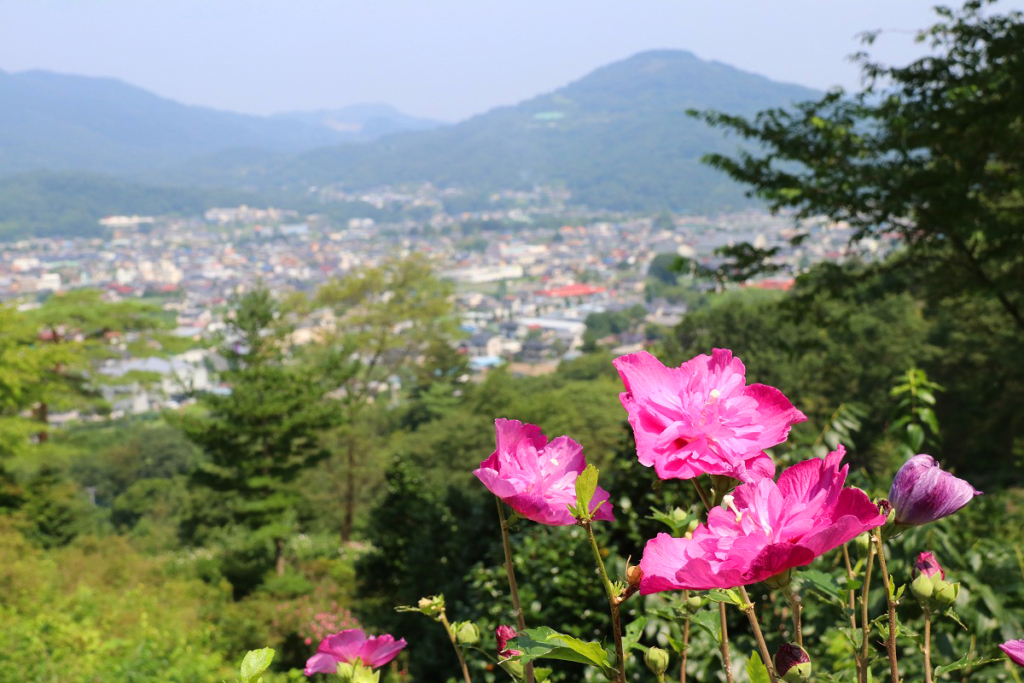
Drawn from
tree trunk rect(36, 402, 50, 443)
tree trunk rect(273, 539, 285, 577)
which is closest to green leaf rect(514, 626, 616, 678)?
tree trunk rect(273, 539, 285, 577)

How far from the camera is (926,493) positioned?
0.41m

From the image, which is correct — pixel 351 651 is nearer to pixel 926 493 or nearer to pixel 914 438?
pixel 926 493

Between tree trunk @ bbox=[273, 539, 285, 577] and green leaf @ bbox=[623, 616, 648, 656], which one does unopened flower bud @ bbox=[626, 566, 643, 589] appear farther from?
tree trunk @ bbox=[273, 539, 285, 577]

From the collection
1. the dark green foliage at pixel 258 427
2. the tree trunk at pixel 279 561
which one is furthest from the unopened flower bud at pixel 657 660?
the tree trunk at pixel 279 561

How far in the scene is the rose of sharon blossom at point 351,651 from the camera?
562 mm

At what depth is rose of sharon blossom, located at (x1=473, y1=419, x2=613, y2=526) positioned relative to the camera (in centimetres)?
43

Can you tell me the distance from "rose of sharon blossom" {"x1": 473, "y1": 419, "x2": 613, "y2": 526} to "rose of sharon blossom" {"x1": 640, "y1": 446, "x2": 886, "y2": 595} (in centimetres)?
7

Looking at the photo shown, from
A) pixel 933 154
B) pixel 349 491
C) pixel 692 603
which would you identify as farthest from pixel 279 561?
pixel 692 603

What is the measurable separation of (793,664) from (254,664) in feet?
0.91

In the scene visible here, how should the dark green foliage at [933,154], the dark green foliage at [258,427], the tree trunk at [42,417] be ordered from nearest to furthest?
the dark green foliage at [933,154]
the dark green foliage at [258,427]
the tree trunk at [42,417]

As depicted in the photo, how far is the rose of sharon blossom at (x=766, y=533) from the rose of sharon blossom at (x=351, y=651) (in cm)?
28

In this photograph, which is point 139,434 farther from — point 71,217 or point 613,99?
point 613,99

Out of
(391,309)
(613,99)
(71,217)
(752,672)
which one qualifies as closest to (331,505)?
(391,309)

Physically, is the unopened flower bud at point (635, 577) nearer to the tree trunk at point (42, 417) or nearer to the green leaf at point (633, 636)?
the green leaf at point (633, 636)
